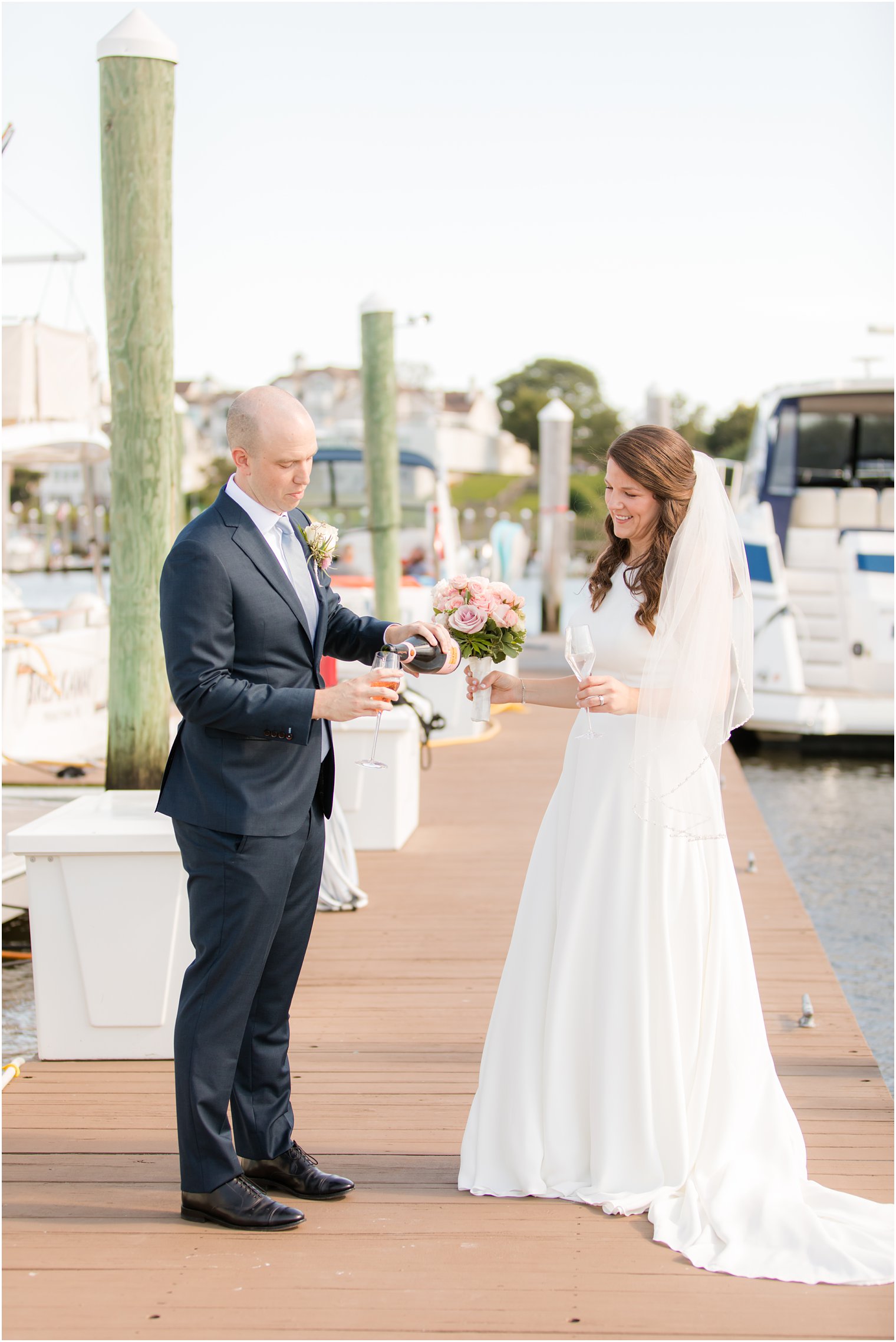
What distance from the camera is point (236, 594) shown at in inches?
115

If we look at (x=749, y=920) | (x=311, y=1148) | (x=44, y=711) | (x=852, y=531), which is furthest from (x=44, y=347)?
(x=311, y=1148)

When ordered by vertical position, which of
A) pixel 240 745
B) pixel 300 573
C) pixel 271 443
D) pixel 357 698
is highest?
pixel 271 443

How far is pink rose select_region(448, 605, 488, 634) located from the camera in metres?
3.42

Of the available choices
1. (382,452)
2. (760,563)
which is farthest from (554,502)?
(382,452)

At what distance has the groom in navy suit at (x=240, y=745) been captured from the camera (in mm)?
2885

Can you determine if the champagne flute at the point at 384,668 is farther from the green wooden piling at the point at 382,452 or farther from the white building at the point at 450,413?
the white building at the point at 450,413

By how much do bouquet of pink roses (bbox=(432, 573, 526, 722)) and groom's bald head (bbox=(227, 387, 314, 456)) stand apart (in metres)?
0.72

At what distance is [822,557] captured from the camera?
14453 mm

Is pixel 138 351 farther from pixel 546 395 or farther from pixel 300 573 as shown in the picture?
pixel 546 395

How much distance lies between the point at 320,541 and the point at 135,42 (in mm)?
2734

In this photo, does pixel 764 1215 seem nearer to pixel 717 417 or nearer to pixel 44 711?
pixel 44 711

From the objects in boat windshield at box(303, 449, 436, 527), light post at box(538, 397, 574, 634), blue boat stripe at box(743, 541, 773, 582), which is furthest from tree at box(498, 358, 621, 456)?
blue boat stripe at box(743, 541, 773, 582)

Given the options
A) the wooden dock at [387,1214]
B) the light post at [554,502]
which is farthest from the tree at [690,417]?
the wooden dock at [387,1214]

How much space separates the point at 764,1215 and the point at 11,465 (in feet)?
45.2
